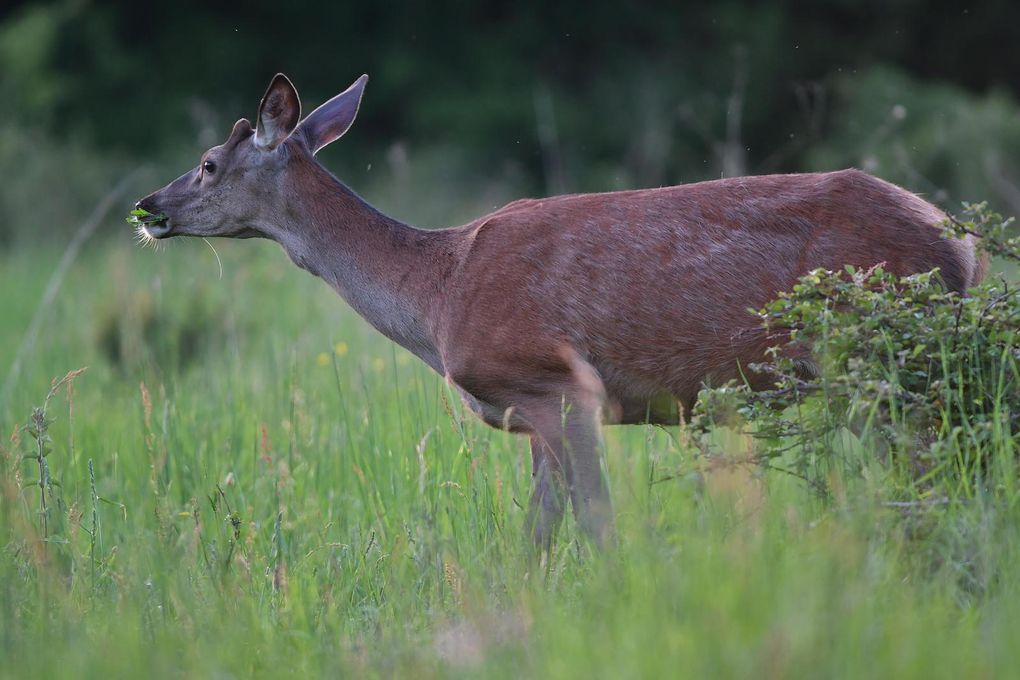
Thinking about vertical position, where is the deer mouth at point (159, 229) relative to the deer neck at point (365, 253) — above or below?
above

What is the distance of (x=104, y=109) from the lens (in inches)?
791

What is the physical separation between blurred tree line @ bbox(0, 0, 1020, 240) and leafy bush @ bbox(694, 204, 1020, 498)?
13712 mm

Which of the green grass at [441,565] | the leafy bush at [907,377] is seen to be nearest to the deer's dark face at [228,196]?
the green grass at [441,565]

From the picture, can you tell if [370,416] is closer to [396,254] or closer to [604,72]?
[396,254]

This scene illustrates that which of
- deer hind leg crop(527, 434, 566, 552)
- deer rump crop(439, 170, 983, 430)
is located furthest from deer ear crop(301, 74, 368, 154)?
deer hind leg crop(527, 434, 566, 552)

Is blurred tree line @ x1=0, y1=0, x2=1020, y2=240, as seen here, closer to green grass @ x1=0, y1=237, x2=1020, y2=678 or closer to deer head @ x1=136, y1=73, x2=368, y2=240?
deer head @ x1=136, y1=73, x2=368, y2=240

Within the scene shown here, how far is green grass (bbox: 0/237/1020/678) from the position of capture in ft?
10.9

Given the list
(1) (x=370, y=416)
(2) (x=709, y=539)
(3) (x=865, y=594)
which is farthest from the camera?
(1) (x=370, y=416)

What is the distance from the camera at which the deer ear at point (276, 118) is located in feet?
19.8

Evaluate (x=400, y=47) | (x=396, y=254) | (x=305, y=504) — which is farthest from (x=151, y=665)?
(x=400, y=47)

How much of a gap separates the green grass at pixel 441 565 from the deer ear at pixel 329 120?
1.14 meters

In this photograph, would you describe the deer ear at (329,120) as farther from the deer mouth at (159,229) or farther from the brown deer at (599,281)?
the deer mouth at (159,229)

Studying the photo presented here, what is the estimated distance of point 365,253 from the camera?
6.05m

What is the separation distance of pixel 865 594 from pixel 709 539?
0.51m
